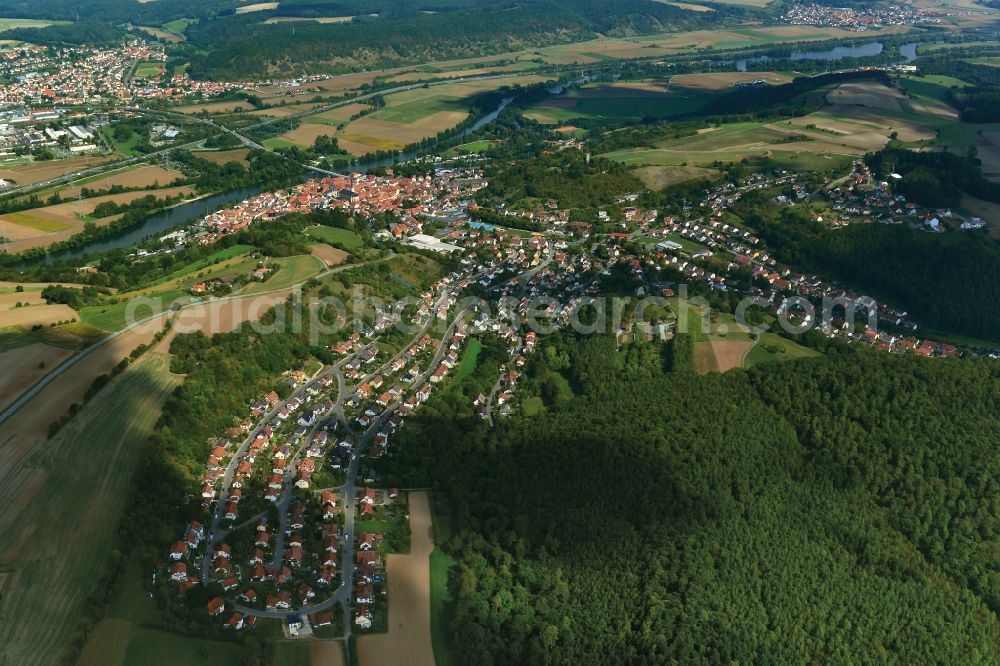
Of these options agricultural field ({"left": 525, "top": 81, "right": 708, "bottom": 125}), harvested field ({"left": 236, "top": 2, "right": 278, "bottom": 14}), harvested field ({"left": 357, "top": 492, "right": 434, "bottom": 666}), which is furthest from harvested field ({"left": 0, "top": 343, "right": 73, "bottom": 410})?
harvested field ({"left": 236, "top": 2, "right": 278, "bottom": 14})

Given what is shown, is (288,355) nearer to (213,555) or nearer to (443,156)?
(213,555)

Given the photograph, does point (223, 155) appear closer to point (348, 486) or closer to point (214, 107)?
point (214, 107)

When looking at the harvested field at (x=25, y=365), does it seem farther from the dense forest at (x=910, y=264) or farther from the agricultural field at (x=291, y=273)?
the dense forest at (x=910, y=264)

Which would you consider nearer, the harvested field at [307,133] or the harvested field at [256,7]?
the harvested field at [307,133]

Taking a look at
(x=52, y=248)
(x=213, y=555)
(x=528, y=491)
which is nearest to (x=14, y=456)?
(x=213, y=555)

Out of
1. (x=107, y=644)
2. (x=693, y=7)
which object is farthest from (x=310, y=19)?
(x=107, y=644)

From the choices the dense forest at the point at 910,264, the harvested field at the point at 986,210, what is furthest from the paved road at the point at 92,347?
the harvested field at the point at 986,210
